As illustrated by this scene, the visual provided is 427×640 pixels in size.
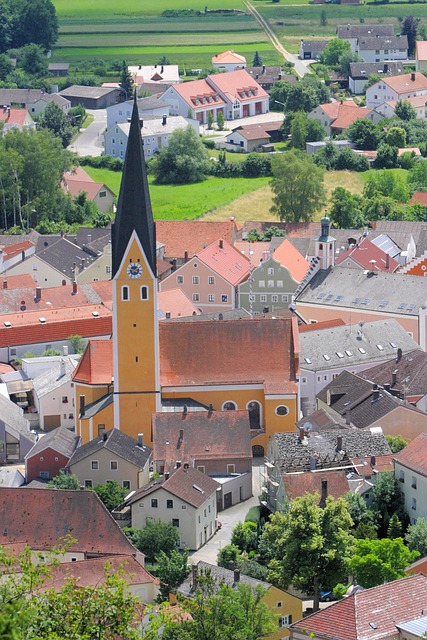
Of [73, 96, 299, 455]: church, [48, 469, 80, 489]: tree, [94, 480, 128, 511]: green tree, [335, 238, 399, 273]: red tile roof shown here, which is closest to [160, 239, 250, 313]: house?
[335, 238, 399, 273]: red tile roof

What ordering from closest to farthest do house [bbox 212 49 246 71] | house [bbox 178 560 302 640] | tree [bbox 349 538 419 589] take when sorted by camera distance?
house [bbox 178 560 302 640], tree [bbox 349 538 419 589], house [bbox 212 49 246 71]

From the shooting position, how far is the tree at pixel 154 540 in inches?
2749

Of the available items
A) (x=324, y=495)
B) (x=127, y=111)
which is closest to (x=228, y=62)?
(x=127, y=111)

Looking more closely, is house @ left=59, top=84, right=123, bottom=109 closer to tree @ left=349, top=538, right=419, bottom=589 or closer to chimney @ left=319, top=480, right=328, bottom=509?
chimney @ left=319, top=480, right=328, bottom=509

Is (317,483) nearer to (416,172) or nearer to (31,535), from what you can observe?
(31,535)

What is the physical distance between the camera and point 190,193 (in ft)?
474

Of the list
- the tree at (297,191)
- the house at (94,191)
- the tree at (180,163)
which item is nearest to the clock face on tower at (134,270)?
the tree at (297,191)

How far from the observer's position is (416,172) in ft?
476

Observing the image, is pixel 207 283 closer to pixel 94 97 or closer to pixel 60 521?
pixel 60 521

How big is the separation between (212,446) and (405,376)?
1291 cm

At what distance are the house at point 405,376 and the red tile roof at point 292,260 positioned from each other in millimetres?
19266

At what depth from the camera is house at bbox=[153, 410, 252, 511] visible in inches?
3012

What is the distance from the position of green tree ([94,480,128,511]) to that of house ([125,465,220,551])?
1013mm

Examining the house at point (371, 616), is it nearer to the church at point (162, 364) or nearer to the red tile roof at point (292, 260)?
the church at point (162, 364)
